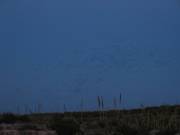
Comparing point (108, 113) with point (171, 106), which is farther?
point (171, 106)

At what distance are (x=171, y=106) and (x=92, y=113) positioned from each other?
11.0 meters

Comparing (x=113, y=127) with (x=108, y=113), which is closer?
(x=113, y=127)

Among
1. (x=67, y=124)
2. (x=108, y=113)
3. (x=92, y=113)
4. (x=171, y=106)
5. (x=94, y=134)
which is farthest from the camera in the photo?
(x=171, y=106)

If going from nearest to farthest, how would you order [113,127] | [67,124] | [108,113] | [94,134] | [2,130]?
[2,130]
[94,134]
[67,124]
[113,127]
[108,113]

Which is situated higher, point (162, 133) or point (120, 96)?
point (120, 96)

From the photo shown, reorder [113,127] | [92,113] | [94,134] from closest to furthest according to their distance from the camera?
[94,134] → [113,127] → [92,113]

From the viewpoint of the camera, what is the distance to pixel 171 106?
7225 cm

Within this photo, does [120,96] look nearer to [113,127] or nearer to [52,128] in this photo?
[113,127]

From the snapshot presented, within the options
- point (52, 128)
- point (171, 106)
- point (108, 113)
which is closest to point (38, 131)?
point (52, 128)

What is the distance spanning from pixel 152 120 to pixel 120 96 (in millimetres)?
3476

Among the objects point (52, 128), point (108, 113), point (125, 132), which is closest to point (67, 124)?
point (52, 128)

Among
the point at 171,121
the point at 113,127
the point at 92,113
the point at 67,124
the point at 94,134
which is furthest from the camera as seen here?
the point at 92,113

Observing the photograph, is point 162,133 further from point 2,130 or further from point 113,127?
point 2,130

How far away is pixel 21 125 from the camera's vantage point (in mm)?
29750
